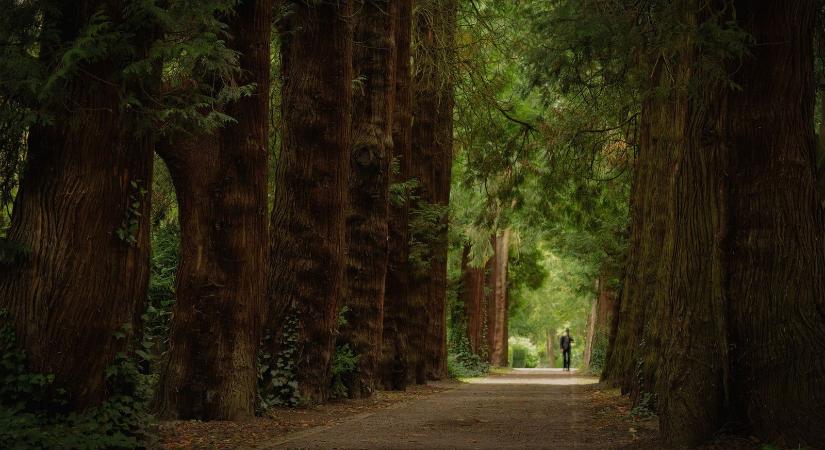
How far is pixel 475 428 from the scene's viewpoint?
40.9 ft

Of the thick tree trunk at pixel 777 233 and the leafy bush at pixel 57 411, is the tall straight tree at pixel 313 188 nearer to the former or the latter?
the leafy bush at pixel 57 411

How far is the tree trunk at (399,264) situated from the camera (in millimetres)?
21172

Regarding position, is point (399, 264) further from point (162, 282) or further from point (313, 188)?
point (313, 188)

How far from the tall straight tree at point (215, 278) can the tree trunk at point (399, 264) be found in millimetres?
9362

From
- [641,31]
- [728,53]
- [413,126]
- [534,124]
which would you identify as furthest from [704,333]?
[413,126]

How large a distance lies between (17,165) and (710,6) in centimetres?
646

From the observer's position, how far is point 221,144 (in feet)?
38.4

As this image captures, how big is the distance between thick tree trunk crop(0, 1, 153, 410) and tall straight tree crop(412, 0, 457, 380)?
46.8ft

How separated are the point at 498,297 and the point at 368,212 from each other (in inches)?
1252

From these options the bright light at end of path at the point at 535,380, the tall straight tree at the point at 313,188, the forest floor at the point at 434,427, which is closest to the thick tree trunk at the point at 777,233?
the forest floor at the point at 434,427

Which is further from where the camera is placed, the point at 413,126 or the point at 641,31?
the point at 413,126

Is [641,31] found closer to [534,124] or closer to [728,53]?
[728,53]

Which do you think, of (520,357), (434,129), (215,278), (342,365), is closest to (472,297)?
(434,129)

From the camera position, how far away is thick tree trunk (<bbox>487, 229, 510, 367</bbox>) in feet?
156
